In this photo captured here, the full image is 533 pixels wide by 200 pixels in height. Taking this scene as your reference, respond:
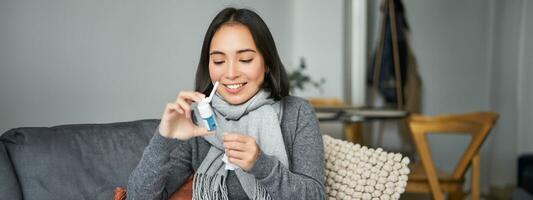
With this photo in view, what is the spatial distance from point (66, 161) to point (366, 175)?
81 cm

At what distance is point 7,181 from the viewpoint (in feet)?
4.18

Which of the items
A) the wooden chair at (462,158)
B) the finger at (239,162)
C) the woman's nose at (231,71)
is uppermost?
the woman's nose at (231,71)

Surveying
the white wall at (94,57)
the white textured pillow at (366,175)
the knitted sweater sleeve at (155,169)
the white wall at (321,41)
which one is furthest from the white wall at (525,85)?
the knitted sweater sleeve at (155,169)

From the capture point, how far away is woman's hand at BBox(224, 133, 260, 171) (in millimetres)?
983

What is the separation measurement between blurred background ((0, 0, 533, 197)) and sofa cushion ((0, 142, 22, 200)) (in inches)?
27.0

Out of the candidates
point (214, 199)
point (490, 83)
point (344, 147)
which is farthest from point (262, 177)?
point (490, 83)

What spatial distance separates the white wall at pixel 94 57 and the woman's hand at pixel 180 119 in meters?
1.13

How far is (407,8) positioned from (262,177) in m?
3.26

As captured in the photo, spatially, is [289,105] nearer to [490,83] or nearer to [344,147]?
[344,147]

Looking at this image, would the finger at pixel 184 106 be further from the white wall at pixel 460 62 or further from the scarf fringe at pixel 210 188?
the white wall at pixel 460 62

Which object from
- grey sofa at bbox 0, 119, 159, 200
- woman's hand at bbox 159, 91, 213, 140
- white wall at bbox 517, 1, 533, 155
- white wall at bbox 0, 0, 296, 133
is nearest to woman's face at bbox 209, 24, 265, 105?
woman's hand at bbox 159, 91, 213, 140

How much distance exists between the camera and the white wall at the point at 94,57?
6.41 ft

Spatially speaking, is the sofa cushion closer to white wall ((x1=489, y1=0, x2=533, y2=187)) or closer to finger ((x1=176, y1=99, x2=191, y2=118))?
finger ((x1=176, y1=99, x2=191, y2=118))

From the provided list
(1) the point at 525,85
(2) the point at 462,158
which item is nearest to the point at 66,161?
(2) the point at 462,158
